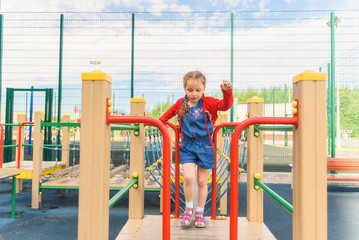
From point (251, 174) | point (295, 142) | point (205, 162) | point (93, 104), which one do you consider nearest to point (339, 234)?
point (251, 174)

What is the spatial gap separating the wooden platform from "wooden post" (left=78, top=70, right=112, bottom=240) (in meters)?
0.50

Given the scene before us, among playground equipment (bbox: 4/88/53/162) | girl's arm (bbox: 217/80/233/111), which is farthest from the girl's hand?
playground equipment (bbox: 4/88/53/162)

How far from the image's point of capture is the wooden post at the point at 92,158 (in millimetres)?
1087

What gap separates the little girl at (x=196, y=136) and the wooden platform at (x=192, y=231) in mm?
67

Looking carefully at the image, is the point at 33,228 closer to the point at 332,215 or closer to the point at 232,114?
the point at 332,215

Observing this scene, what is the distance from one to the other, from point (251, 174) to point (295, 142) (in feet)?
2.87

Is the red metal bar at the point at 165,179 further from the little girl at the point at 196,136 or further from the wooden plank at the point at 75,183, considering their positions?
the wooden plank at the point at 75,183

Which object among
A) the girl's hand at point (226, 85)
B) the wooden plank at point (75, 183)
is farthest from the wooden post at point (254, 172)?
the wooden plank at point (75, 183)

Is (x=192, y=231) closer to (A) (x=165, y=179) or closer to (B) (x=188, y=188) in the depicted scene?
(B) (x=188, y=188)

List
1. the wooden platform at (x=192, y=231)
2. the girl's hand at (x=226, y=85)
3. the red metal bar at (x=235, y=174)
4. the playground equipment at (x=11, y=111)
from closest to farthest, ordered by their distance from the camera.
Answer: the red metal bar at (x=235, y=174), the girl's hand at (x=226, y=85), the wooden platform at (x=192, y=231), the playground equipment at (x=11, y=111)

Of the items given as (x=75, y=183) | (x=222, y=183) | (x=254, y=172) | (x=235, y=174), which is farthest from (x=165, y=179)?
(x=75, y=183)

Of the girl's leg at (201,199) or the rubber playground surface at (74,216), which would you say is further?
the rubber playground surface at (74,216)

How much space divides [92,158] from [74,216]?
8.08 ft

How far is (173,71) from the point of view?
514 cm
